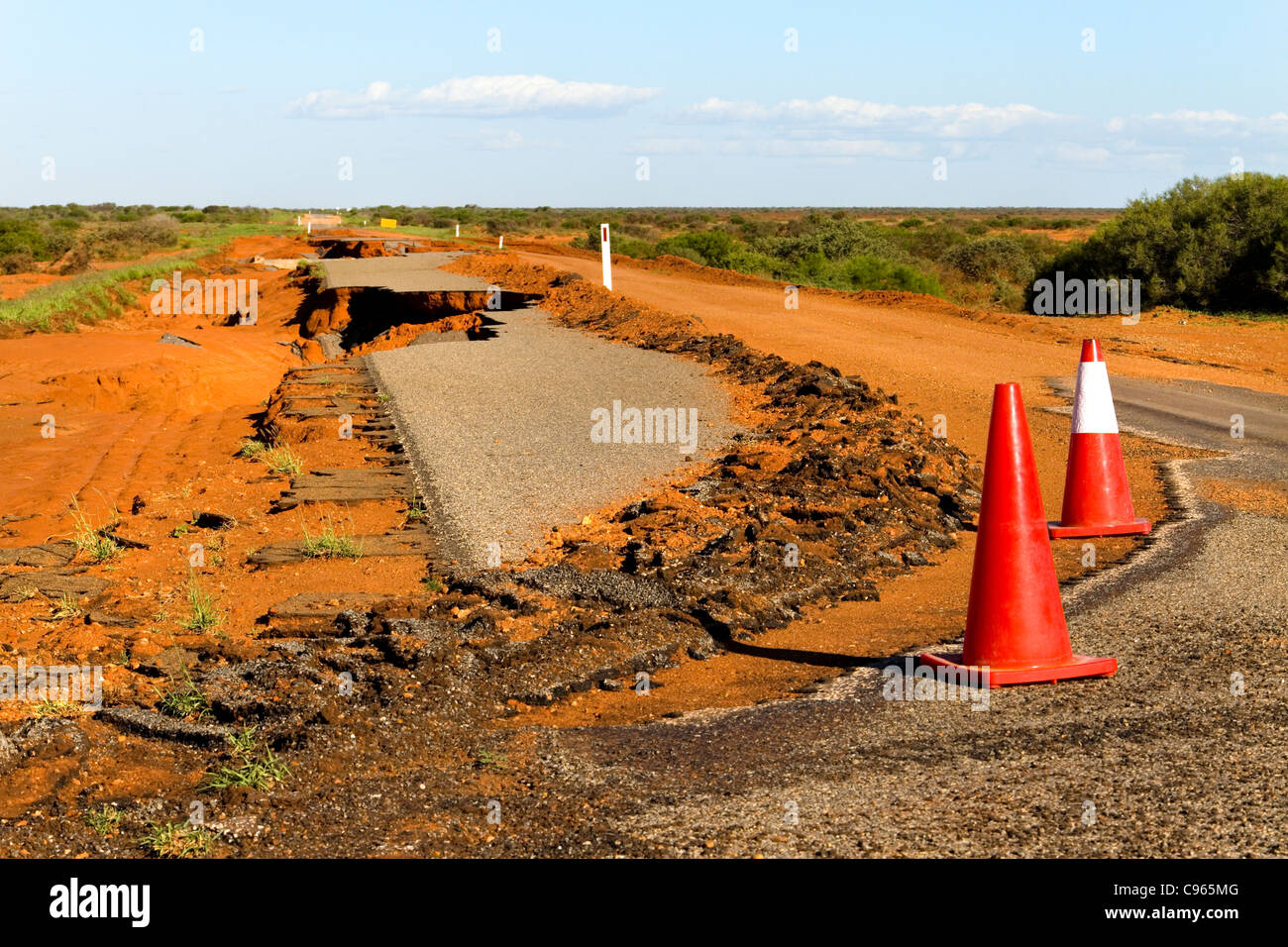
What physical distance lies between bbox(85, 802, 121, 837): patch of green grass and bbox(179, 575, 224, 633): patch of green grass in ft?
7.80

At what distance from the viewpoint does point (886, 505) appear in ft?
27.1

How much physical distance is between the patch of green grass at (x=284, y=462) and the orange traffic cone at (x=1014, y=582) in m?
6.17

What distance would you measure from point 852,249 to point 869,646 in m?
30.3

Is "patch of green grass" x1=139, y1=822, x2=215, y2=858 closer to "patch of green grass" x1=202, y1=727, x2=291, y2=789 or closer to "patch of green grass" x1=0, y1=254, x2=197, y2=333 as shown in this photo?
"patch of green grass" x1=202, y1=727, x2=291, y2=789

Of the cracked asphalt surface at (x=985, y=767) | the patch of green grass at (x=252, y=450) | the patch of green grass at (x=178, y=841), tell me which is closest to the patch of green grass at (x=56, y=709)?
the patch of green grass at (x=178, y=841)

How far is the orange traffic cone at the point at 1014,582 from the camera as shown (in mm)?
5012

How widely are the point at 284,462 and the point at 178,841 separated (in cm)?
656

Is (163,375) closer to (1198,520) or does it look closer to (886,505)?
(886,505)

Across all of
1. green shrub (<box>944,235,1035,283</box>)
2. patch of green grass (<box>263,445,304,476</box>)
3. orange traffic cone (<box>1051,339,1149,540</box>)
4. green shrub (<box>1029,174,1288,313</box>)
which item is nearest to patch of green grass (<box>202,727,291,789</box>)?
orange traffic cone (<box>1051,339,1149,540</box>)

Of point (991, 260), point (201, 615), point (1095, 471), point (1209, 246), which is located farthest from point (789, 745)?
point (991, 260)

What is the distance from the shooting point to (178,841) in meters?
3.69

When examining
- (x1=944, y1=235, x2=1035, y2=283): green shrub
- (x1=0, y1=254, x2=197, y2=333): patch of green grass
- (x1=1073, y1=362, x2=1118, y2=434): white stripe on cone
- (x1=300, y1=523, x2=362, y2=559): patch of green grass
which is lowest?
(x1=300, y1=523, x2=362, y2=559): patch of green grass

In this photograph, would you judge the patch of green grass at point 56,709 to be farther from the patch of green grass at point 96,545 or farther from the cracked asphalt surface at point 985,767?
the patch of green grass at point 96,545

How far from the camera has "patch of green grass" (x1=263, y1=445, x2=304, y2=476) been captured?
→ 32.1 feet
